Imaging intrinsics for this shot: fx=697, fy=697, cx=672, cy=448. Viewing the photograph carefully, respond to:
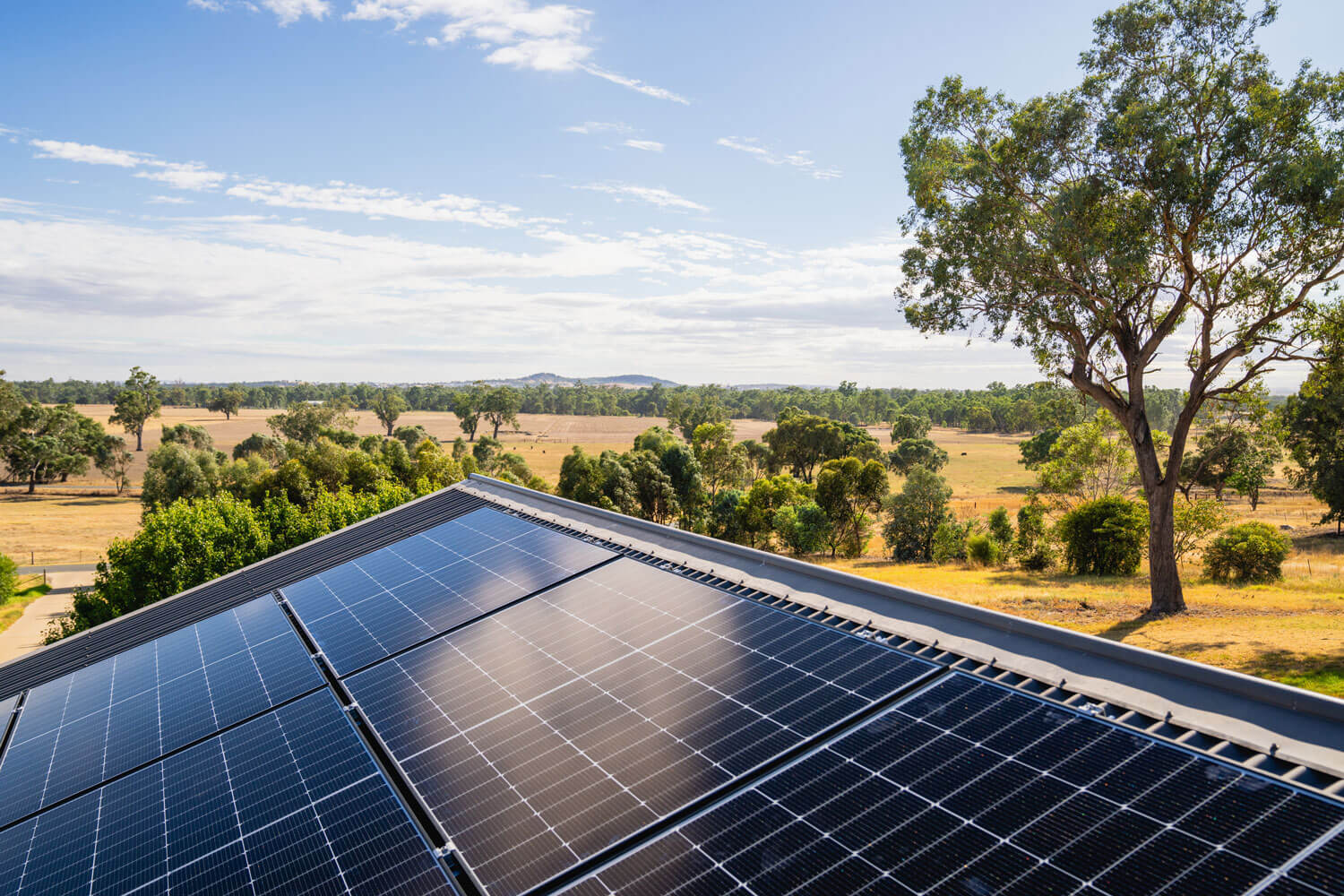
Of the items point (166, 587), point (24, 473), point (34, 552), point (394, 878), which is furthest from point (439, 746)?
point (24, 473)

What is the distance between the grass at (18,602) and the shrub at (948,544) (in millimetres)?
54951

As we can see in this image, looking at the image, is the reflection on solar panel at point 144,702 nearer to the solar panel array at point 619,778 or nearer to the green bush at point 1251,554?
the solar panel array at point 619,778

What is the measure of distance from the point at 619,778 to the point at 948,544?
4461cm

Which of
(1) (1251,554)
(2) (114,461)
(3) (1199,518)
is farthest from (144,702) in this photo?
(2) (114,461)

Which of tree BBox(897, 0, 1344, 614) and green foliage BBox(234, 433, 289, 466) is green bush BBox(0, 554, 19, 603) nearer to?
green foliage BBox(234, 433, 289, 466)

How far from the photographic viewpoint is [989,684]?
23.0 feet

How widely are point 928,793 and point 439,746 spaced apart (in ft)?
15.5

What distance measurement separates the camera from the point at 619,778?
6.17 m

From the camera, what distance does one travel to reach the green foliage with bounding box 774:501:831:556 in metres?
49.1

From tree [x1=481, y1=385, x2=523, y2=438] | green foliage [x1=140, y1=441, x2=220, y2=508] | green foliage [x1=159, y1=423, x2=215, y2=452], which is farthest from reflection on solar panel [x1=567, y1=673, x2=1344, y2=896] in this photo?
tree [x1=481, y1=385, x2=523, y2=438]

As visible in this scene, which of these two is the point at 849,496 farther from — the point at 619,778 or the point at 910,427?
the point at 910,427

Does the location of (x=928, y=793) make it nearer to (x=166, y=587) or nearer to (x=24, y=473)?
(x=166, y=587)

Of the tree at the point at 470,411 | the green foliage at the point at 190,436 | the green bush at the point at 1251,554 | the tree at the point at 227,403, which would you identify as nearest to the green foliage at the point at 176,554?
the green bush at the point at 1251,554

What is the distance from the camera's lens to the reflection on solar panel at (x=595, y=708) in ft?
19.1
